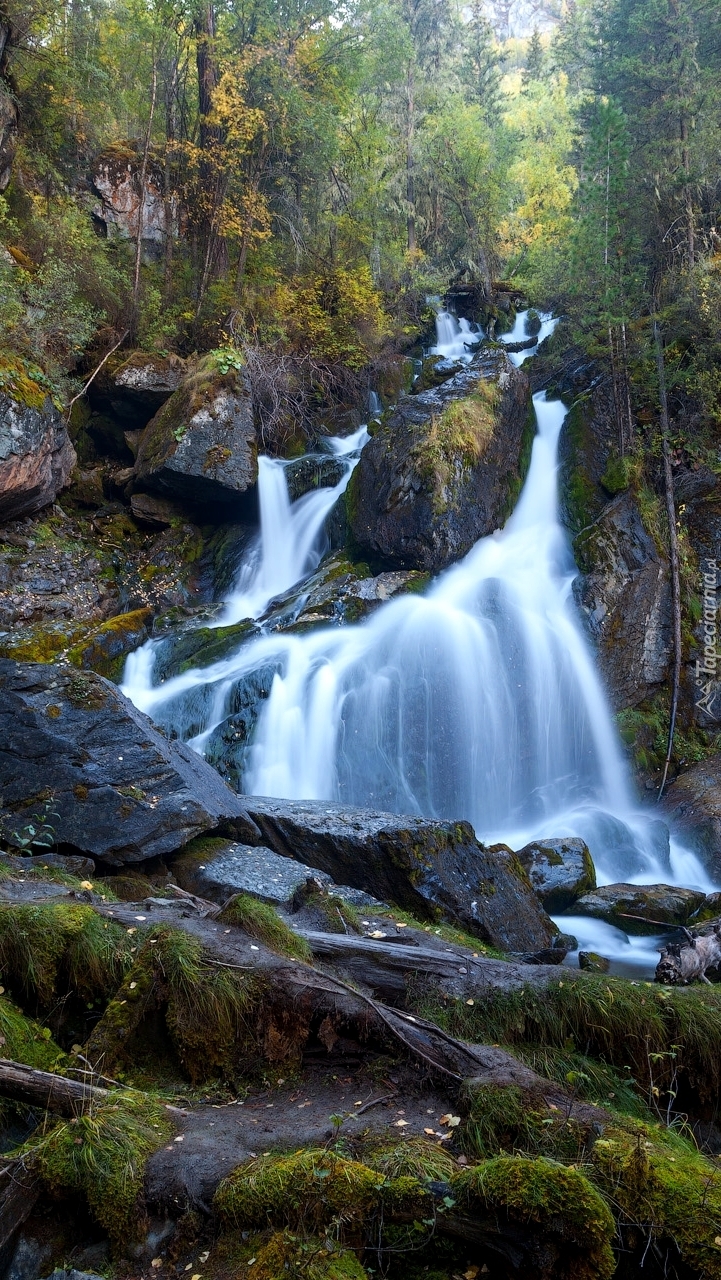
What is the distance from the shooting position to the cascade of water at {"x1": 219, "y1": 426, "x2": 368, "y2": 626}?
14672mm

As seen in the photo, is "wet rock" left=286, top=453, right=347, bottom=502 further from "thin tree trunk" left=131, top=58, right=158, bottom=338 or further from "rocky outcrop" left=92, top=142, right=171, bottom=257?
"rocky outcrop" left=92, top=142, right=171, bottom=257

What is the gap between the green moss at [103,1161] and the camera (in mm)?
2652

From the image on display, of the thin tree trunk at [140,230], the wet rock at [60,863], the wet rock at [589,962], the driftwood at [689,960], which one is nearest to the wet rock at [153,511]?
the thin tree trunk at [140,230]

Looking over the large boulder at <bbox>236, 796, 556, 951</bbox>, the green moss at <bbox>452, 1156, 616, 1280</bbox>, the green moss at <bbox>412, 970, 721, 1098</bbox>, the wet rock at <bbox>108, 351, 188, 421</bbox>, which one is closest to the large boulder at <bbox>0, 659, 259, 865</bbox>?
the large boulder at <bbox>236, 796, 556, 951</bbox>

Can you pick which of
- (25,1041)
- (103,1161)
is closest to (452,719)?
(25,1041)

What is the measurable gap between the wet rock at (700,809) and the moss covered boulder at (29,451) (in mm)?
11221

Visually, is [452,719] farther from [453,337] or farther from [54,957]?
[453,337]

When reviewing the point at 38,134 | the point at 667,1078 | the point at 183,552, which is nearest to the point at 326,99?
the point at 38,134

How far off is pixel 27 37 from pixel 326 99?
278 inches

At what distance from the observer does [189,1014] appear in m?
3.65

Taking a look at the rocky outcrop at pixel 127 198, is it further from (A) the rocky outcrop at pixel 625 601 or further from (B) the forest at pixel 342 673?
(A) the rocky outcrop at pixel 625 601

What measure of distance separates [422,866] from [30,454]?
9.61 meters

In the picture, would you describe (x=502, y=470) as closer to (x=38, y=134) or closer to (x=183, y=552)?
(x=183, y=552)

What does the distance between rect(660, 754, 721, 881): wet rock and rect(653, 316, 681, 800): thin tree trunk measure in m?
0.34
